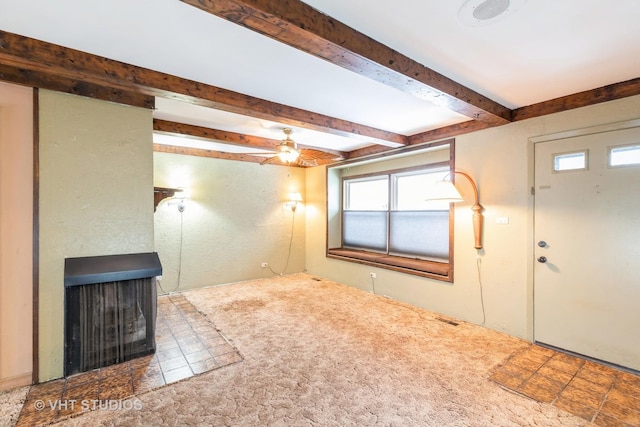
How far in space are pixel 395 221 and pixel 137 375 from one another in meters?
4.29

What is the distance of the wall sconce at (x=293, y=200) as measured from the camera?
21.1 ft

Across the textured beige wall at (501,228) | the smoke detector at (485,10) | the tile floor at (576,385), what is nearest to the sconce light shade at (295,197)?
the textured beige wall at (501,228)

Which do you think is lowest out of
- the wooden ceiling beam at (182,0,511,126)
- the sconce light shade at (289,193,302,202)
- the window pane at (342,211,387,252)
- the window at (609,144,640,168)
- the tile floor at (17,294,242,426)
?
the tile floor at (17,294,242,426)

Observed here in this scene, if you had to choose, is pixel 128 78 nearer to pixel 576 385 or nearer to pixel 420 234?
pixel 420 234

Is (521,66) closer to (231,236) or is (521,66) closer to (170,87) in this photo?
(170,87)

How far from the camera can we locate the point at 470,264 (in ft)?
12.5

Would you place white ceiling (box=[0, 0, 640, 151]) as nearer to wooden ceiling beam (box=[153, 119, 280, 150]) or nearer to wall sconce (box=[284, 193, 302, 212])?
wooden ceiling beam (box=[153, 119, 280, 150])

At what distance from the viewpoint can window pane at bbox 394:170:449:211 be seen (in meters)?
4.68

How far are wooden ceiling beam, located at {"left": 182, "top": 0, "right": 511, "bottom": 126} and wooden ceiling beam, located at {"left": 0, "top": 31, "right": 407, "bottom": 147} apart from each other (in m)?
1.33

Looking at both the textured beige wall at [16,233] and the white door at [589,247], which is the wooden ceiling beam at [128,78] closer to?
the textured beige wall at [16,233]

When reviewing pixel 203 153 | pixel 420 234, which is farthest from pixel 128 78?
pixel 420 234

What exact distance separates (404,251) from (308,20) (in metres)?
Result: 4.27

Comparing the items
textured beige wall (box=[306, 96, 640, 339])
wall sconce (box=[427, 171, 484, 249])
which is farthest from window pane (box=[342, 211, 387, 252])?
wall sconce (box=[427, 171, 484, 249])

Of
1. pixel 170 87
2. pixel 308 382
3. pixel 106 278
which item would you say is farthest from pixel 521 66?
pixel 106 278
